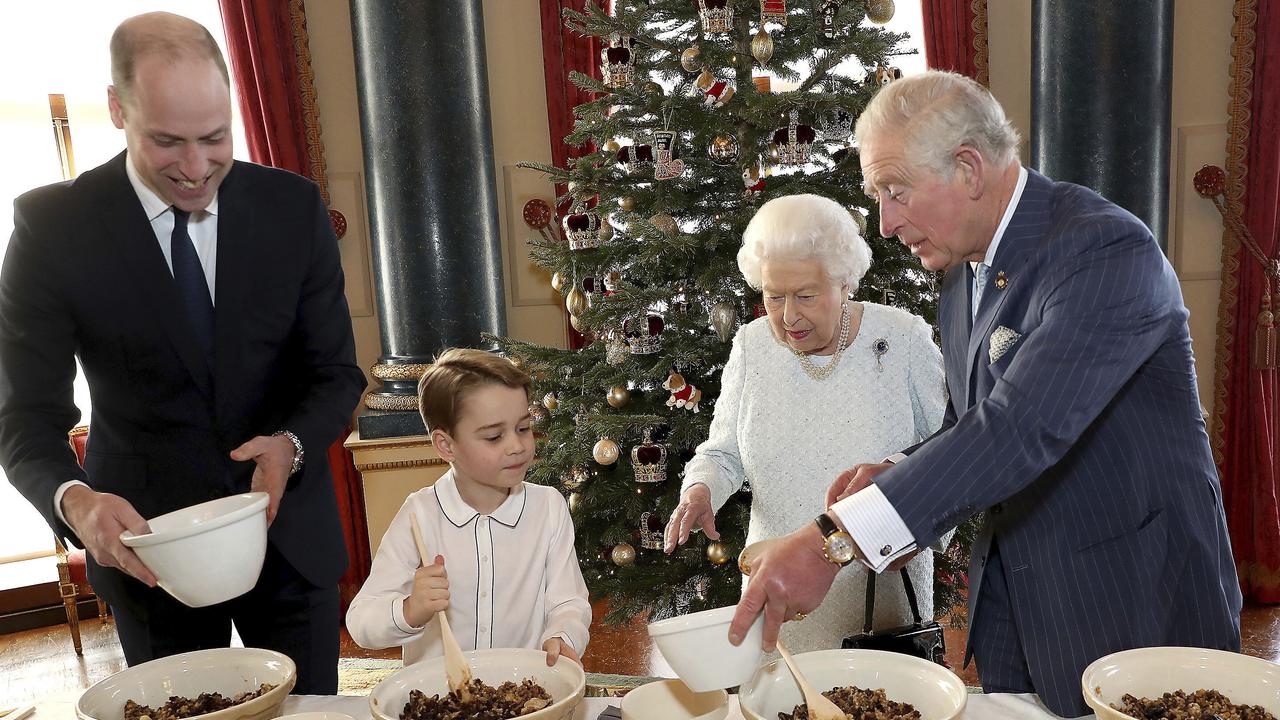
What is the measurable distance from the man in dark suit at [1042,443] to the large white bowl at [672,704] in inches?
6.4

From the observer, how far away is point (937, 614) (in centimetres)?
354

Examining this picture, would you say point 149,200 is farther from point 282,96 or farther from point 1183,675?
point 282,96

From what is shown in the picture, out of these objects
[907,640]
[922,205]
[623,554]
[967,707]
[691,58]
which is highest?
[691,58]

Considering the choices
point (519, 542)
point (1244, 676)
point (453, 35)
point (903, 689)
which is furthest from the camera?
point (453, 35)

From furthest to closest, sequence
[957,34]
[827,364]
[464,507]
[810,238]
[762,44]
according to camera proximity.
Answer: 1. [957,34]
2. [762,44]
3. [827,364]
4. [810,238]
5. [464,507]

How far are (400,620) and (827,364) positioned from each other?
118 centimetres

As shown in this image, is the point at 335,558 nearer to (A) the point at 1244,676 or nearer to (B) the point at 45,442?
(B) the point at 45,442

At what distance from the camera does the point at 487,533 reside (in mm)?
1901

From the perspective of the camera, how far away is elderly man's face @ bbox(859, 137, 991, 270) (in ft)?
5.22

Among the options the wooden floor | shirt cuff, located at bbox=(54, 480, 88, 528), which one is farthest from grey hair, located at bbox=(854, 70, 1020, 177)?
the wooden floor

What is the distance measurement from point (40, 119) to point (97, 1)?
2.05ft

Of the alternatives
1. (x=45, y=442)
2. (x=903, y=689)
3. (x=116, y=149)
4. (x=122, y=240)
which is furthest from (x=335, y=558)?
(x=116, y=149)

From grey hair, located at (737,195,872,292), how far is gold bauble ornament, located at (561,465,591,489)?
4.74 ft

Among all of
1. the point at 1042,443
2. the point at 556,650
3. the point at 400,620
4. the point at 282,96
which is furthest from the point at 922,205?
the point at 282,96
